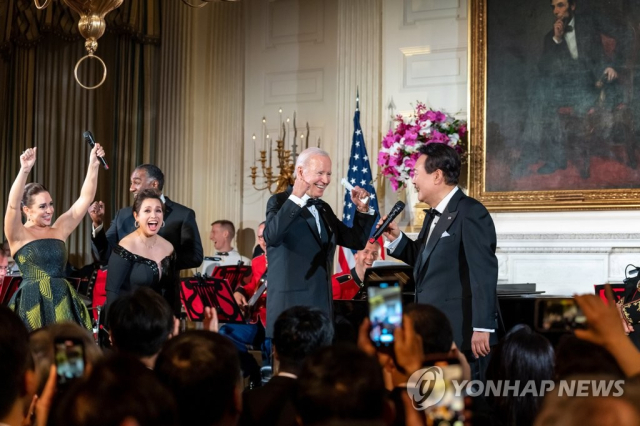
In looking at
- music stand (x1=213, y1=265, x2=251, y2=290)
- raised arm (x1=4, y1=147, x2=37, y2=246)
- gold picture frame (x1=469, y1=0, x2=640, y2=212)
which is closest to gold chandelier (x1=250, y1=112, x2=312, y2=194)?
music stand (x1=213, y1=265, x2=251, y2=290)

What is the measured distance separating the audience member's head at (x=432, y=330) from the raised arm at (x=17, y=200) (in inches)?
120

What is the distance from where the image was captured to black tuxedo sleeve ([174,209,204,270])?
5.57 meters

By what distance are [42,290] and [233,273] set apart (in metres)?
2.31

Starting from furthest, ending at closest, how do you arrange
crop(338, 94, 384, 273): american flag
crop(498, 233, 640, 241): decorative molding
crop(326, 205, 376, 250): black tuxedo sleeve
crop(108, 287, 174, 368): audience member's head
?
crop(338, 94, 384, 273): american flag < crop(498, 233, 640, 241): decorative molding < crop(326, 205, 376, 250): black tuxedo sleeve < crop(108, 287, 174, 368): audience member's head

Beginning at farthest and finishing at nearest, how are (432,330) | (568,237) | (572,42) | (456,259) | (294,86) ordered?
1. (294,86)
2. (572,42)
3. (568,237)
4. (456,259)
5. (432,330)

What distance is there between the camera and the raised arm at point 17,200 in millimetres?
4973

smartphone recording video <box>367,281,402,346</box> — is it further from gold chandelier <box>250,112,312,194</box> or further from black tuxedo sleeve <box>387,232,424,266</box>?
gold chandelier <box>250,112,312,194</box>

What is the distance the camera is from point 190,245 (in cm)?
570

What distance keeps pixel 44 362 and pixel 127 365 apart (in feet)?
A: 2.89

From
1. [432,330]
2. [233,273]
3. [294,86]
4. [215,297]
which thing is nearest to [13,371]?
[432,330]

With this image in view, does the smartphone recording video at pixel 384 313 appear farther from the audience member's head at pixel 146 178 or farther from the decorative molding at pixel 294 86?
the decorative molding at pixel 294 86

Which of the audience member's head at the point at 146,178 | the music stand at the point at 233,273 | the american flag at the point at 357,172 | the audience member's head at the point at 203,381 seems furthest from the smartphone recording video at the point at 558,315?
the american flag at the point at 357,172

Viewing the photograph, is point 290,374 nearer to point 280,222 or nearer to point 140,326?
point 140,326

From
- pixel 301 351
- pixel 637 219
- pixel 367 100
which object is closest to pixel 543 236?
pixel 637 219
